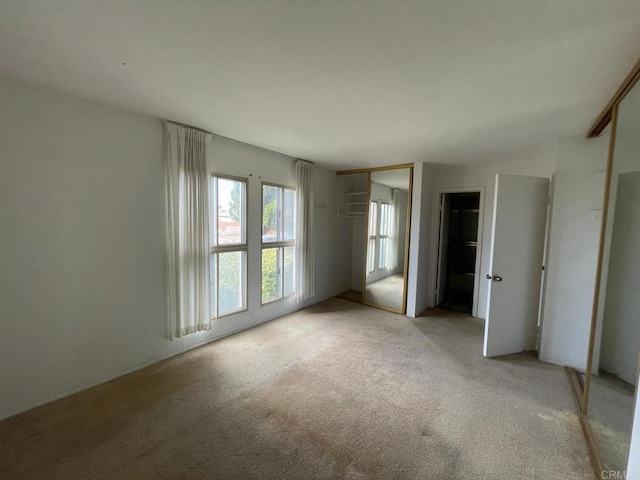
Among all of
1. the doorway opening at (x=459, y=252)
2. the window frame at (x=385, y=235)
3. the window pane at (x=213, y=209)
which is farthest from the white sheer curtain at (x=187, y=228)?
the doorway opening at (x=459, y=252)

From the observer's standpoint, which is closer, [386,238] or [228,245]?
[228,245]

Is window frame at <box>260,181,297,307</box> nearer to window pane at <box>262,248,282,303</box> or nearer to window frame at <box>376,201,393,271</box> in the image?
window pane at <box>262,248,282,303</box>

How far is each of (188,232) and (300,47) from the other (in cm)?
207

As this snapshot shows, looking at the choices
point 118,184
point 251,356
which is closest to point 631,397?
point 251,356

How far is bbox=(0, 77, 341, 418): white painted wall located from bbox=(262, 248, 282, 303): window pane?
4.36ft

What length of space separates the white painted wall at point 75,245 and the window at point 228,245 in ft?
1.94

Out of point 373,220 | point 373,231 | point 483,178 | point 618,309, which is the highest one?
point 483,178

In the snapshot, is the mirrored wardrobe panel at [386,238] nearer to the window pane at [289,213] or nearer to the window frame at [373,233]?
the window frame at [373,233]

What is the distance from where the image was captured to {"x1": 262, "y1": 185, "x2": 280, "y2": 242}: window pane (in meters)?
3.68

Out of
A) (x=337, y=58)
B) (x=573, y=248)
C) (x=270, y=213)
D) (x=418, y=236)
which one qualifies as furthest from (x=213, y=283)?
(x=573, y=248)

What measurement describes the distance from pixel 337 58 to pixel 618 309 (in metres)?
2.40

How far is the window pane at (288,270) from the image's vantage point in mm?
4095

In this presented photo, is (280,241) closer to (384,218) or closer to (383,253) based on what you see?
(384,218)

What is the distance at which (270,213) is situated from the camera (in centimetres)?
378
